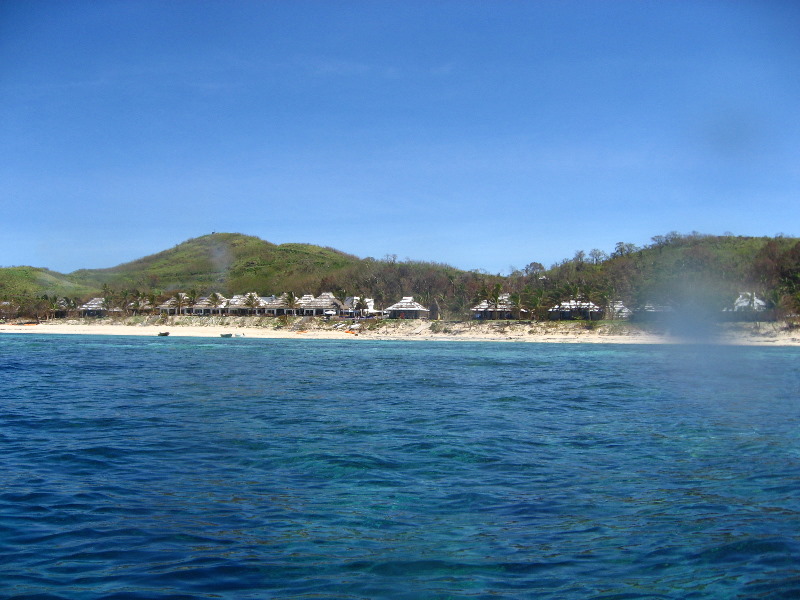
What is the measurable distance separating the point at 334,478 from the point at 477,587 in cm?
407

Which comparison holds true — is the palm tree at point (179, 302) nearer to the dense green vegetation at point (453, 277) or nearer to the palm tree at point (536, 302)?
the dense green vegetation at point (453, 277)

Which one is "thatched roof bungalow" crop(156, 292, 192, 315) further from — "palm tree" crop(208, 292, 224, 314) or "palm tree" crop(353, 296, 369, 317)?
"palm tree" crop(353, 296, 369, 317)

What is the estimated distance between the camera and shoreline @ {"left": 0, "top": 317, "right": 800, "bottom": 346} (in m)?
56.1

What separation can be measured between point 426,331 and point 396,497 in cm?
6156

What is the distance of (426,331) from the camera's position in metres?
70.0

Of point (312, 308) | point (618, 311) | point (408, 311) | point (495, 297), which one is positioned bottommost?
point (618, 311)

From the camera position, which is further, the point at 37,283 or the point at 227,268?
the point at 227,268

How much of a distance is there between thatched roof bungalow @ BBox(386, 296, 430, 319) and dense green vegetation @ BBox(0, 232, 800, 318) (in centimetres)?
285

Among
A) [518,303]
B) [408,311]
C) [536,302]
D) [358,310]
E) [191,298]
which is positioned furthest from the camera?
[191,298]

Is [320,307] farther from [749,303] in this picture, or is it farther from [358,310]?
[749,303]

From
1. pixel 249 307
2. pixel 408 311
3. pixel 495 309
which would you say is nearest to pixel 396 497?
pixel 495 309

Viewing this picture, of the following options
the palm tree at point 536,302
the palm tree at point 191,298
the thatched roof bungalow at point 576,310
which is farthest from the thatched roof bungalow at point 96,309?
the thatched roof bungalow at point 576,310

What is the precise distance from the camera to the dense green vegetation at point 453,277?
68250mm

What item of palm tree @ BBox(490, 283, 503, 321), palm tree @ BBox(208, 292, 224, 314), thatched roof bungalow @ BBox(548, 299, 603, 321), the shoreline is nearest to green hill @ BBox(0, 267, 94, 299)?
the shoreline
